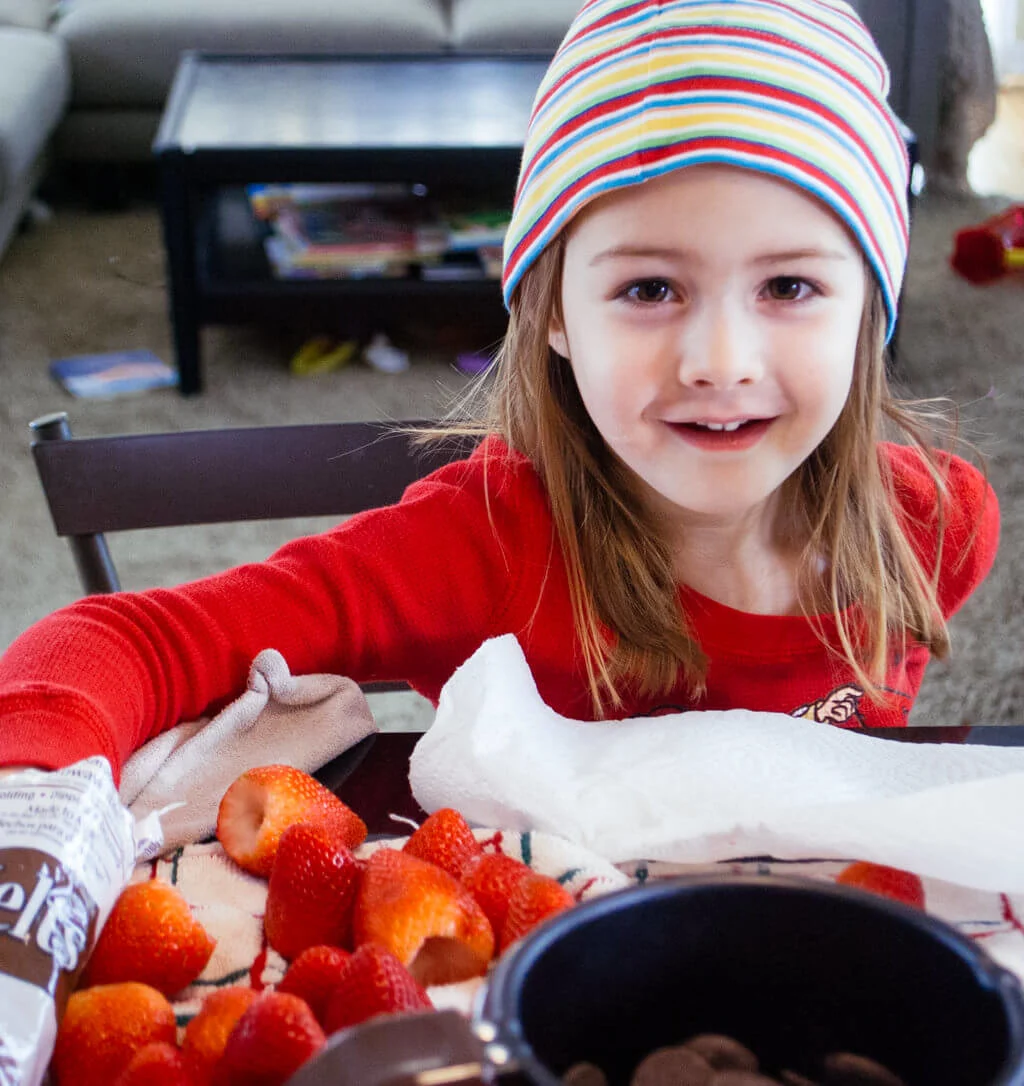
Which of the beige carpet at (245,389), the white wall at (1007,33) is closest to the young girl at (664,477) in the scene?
the beige carpet at (245,389)

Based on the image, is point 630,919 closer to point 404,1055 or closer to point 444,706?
point 404,1055

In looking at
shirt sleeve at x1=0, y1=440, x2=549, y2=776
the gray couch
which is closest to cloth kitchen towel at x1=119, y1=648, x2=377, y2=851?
shirt sleeve at x1=0, y1=440, x2=549, y2=776

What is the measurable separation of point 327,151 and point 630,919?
237cm

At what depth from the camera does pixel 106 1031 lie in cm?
47

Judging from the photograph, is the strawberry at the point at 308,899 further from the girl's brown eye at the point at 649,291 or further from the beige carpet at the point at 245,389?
the beige carpet at the point at 245,389

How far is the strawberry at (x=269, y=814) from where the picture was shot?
1.92ft

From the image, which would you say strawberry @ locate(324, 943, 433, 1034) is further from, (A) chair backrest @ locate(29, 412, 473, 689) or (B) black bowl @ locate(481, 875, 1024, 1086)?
Result: (A) chair backrest @ locate(29, 412, 473, 689)

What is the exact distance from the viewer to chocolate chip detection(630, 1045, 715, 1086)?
1.13ft

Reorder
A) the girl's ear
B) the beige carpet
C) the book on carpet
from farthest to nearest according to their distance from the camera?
1. the book on carpet
2. the beige carpet
3. the girl's ear

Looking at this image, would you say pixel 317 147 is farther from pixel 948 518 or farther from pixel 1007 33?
pixel 1007 33

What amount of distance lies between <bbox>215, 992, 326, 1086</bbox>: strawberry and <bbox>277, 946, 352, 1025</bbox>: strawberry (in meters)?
0.04

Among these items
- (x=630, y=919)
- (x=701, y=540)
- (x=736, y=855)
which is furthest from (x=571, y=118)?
(x=630, y=919)

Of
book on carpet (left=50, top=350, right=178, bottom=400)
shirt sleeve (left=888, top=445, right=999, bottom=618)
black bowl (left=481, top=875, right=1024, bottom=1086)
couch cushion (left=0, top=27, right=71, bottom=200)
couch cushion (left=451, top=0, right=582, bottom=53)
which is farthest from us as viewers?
couch cushion (left=451, top=0, right=582, bottom=53)

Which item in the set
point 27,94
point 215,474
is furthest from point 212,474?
point 27,94
